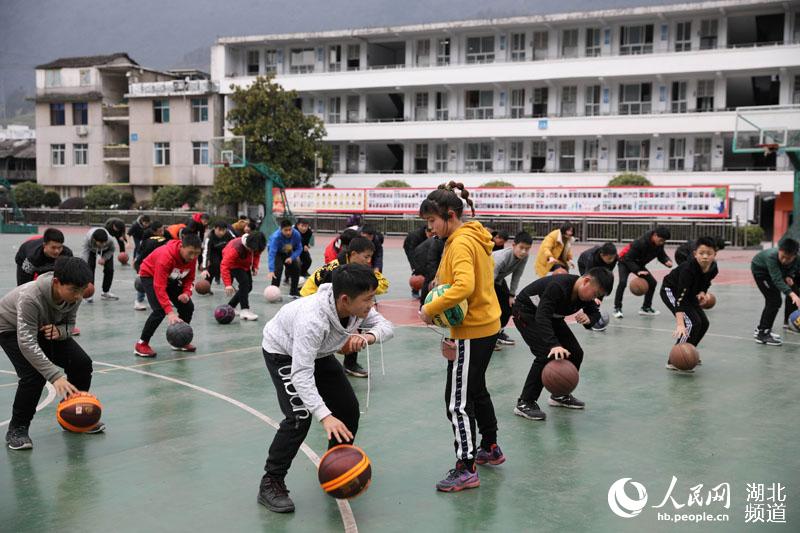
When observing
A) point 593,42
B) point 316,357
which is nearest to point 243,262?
point 316,357

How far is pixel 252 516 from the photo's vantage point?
16.5ft

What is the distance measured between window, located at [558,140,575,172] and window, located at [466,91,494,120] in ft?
16.6

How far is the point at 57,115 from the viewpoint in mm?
59562

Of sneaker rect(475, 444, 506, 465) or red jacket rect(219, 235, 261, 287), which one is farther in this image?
red jacket rect(219, 235, 261, 287)

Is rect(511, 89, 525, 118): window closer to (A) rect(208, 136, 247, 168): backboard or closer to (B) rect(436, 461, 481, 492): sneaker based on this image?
(A) rect(208, 136, 247, 168): backboard

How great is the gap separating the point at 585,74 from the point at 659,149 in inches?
248

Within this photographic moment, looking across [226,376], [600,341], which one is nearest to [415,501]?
[226,376]

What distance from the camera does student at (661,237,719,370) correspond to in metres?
9.05

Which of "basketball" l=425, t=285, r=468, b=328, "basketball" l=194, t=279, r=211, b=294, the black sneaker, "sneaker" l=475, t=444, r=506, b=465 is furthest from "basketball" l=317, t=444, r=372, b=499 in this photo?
"basketball" l=194, t=279, r=211, b=294

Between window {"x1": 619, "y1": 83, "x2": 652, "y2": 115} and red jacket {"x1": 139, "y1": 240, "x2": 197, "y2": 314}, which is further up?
window {"x1": 619, "y1": 83, "x2": 652, "y2": 115}

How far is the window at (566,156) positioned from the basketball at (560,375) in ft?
137

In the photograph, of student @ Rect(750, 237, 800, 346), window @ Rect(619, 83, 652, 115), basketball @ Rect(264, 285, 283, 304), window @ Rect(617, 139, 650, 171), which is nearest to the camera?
student @ Rect(750, 237, 800, 346)

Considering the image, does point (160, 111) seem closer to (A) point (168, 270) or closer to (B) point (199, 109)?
(B) point (199, 109)

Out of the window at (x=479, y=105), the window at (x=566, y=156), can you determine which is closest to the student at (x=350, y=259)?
the window at (x=566, y=156)
